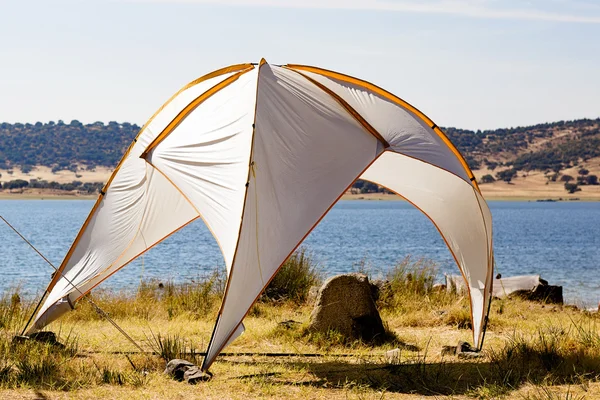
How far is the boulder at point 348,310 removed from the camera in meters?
8.27

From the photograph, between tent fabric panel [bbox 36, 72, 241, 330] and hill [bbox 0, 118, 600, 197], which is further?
hill [bbox 0, 118, 600, 197]

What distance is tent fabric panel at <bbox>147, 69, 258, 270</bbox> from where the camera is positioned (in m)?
6.75

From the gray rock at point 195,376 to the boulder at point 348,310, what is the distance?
87.8 inches

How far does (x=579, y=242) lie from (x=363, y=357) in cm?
3833

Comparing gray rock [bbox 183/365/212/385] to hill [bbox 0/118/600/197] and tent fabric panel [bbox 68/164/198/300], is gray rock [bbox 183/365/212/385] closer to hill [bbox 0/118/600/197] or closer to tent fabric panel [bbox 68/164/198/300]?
tent fabric panel [bbox 68/164/198/300]

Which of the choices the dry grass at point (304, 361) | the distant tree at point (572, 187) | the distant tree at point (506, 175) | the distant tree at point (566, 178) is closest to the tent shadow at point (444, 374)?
the dry grass at point (304, 361)

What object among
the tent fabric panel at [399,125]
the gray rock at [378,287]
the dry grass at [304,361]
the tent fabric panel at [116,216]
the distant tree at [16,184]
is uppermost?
the tent fabric panel at [399,125]

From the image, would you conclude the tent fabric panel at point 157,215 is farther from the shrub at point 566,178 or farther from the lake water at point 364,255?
the shrub at point 566,178

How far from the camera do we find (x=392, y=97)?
308 inches

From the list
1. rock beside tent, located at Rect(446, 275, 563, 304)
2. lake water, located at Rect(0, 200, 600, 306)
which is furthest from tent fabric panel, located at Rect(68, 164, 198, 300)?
rock beside tent, located at Rect(446, 275, 563, 304)

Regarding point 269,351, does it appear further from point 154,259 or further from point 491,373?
point 154,259

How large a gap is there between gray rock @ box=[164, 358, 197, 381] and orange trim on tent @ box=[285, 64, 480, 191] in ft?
11.0

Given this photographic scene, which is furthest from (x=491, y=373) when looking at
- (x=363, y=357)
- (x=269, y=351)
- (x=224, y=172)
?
(x=224, y=172)

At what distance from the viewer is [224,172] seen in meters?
6.98
